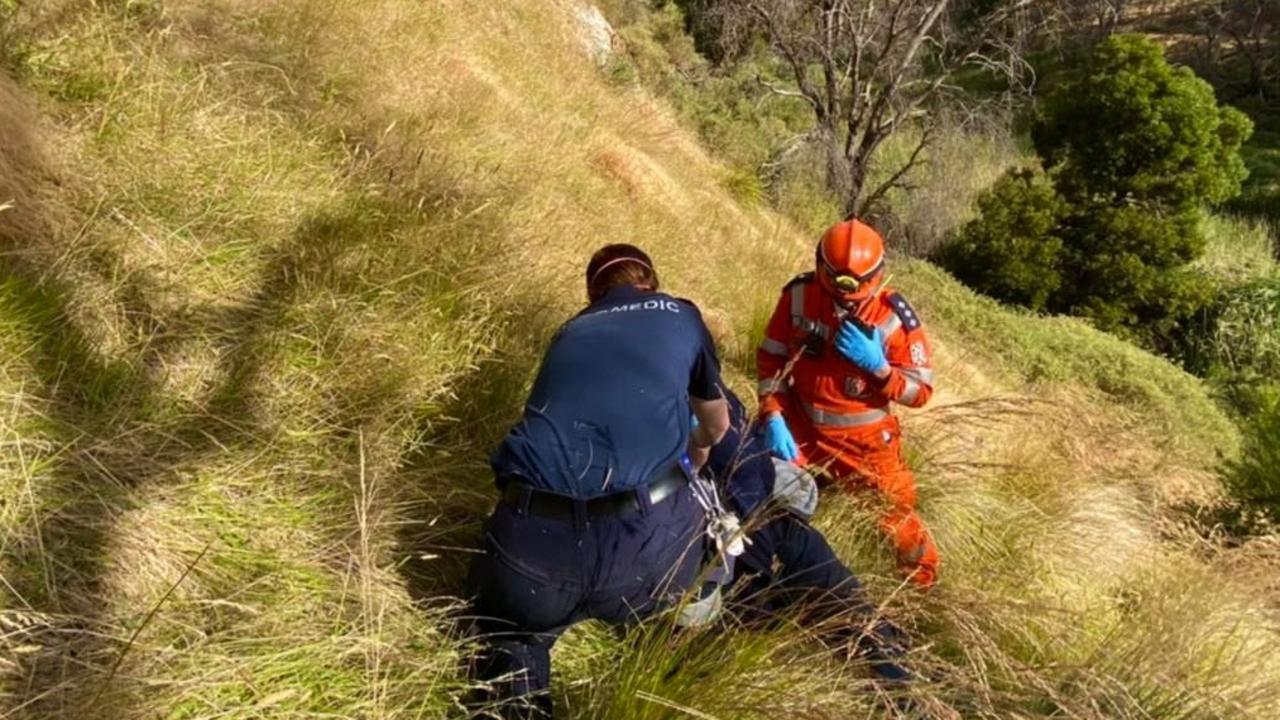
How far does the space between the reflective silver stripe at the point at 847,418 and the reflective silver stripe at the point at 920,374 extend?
0.58ft

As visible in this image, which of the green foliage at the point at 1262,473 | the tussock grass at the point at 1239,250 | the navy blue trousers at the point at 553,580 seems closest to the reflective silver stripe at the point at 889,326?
the navy blue trousers at the point at 553,580

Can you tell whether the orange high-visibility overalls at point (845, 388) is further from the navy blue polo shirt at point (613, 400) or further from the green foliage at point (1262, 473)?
the green foliage at point (1262, 473)

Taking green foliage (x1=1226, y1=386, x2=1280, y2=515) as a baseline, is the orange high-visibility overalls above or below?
above

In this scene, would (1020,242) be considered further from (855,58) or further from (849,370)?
(849,370)

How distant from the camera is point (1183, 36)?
38656mm

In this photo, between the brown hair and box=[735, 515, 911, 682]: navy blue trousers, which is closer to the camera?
box=[735, 515, 911, 682]: navy blue trousers

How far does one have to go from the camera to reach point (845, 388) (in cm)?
372

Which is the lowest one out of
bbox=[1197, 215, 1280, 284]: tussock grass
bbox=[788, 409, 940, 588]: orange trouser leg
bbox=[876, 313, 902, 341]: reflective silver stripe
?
bbox=[1197, 215, 1280, 284]: tussock grass

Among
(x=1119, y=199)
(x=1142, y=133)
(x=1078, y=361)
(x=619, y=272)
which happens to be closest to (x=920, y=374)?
(x=619, y=272)

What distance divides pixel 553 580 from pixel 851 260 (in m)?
1.77

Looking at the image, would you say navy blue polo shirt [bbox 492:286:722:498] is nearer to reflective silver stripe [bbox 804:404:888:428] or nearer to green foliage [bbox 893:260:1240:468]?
reflective silver stripe [bbox 804:404:888:428]

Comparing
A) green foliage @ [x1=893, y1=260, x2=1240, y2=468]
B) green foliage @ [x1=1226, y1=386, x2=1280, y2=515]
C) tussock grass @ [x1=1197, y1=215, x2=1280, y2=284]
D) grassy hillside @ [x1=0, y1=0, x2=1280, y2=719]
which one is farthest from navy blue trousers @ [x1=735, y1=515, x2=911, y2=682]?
tussock grass @ [x1=1197, y1=215, x2=1280, y2=284]

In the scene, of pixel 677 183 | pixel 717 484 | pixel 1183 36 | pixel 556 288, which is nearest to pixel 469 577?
pixel 717 484

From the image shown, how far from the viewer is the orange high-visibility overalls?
11.9 ft
